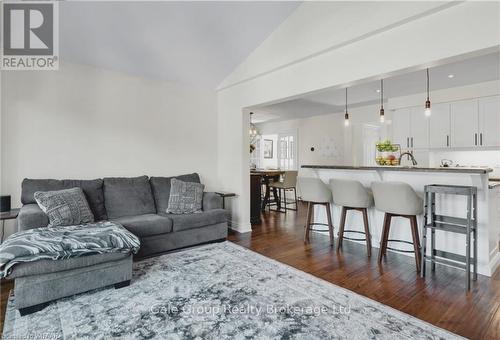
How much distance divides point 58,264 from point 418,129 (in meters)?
6.15

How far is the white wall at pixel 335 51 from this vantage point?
2.21m

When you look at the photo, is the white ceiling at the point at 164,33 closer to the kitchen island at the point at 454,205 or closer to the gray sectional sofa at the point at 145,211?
the gray sectional sofa at the point at 145,211

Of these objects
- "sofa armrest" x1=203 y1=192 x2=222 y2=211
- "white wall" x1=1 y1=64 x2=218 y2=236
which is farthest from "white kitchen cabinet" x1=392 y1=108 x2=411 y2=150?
"sofa armrest" x1=203 y1=192 x2=222 y2=211

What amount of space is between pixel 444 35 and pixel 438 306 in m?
2.24

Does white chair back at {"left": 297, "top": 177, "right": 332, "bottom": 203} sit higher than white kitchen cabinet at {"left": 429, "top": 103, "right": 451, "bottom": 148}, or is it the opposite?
white kitchen cabinet at {"left": 429, "top": 103, "right": 451, "bottom": 148}

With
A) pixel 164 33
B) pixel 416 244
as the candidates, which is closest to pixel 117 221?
pixel 164 33

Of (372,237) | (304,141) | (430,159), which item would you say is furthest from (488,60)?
(304,141)

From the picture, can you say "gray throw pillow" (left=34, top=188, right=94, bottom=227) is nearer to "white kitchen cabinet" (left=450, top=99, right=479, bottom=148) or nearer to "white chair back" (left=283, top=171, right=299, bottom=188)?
"white chair back" (left=283, top=171, right=299, bottom=188)

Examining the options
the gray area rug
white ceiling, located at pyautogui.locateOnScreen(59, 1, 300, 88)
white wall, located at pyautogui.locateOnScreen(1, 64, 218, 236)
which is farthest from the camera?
white wall, located at pyautogui.locateOnScreen(1, 64, 218, 236)

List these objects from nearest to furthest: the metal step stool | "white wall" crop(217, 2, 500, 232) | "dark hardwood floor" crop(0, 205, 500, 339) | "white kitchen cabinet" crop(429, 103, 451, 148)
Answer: "dark hardwood floor" crop(0, 205, 500, 339)
"white wall" crop(217, 2, 500, 232)
the metal step stool
"white kitchen cabinet" crop(429, 103, 451, 148)

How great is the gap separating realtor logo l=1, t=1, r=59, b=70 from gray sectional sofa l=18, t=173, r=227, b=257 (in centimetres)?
147

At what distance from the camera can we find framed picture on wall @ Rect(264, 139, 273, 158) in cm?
898

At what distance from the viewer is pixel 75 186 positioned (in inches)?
135

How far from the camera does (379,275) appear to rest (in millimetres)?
2803
